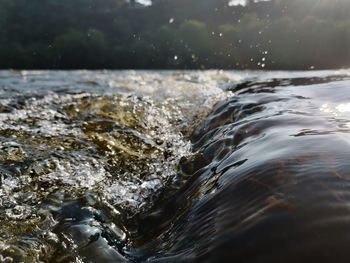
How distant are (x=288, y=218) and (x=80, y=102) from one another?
4656 millimetres

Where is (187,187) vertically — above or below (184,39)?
below

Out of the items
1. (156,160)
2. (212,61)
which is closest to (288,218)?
(156,160)

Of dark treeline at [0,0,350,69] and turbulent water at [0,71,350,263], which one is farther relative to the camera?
dark treeline at [0,0,350,69]

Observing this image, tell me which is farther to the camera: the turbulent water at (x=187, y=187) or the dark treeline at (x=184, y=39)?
the dark treeline at (x=184, y=39)

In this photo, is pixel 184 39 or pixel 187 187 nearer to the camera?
pixel 187 187

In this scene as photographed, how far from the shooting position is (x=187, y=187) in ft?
8.00

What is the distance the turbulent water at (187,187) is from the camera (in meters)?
1.43

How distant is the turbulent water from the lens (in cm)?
143

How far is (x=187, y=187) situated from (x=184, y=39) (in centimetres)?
4183

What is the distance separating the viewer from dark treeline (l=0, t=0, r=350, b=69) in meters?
34.4

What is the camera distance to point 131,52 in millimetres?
37906

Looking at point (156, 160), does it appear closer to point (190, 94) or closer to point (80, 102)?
point (80, 102)

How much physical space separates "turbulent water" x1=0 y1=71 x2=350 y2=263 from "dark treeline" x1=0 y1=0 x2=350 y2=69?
2595 centimetres

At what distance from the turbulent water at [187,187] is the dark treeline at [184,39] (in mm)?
25953
